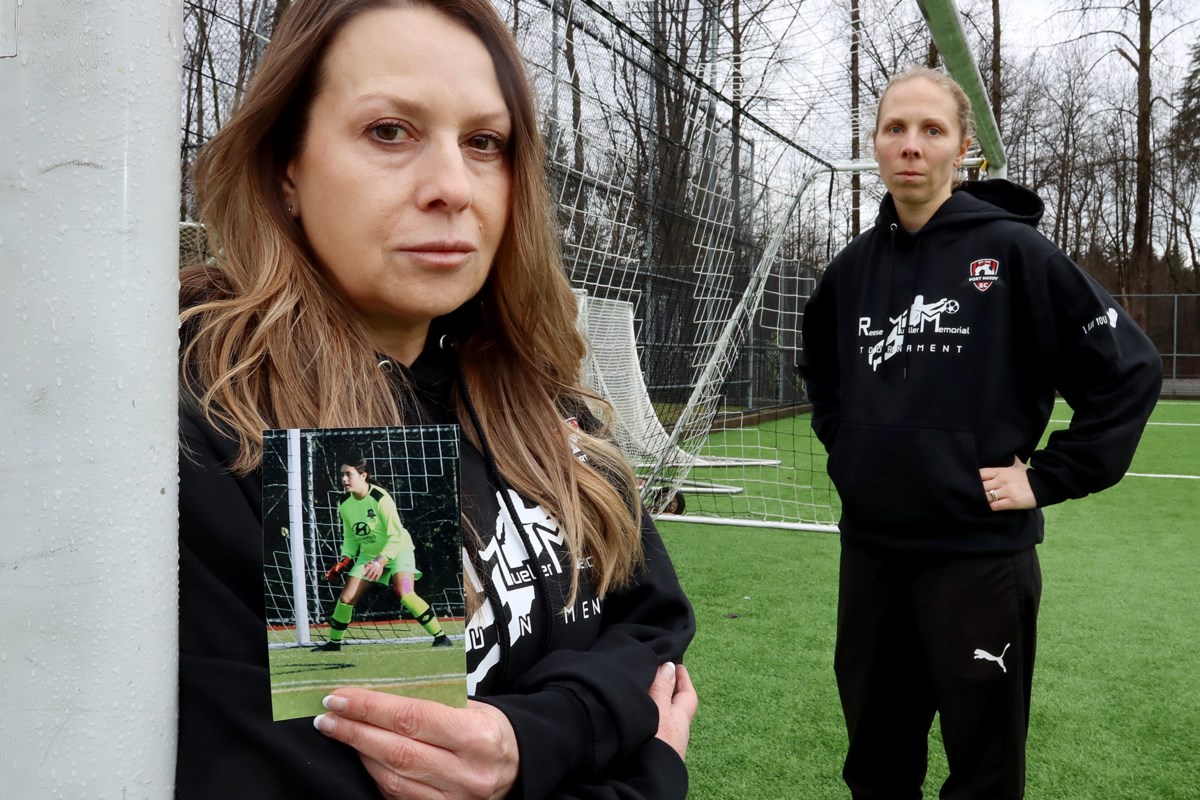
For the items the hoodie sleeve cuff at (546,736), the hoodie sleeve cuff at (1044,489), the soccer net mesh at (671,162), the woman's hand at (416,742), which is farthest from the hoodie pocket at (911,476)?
the woman's hand at (416,742)

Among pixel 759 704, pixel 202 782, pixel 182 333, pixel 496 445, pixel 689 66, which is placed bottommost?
pixel 759 704

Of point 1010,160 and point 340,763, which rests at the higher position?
point 1010,160

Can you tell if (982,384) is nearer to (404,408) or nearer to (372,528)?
(404,408)

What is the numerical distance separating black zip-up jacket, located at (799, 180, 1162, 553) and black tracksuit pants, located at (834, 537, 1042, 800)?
79 mm

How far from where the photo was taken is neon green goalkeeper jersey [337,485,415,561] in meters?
0.65

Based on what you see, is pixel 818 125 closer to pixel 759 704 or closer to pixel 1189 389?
pixel 759 704

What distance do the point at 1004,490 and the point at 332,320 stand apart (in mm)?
1683

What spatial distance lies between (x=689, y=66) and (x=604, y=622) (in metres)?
4.04

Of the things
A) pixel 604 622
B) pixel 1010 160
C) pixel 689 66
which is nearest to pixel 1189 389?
pixel 1010 160

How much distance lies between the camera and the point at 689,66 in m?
4.59

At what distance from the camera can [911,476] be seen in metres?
2.16

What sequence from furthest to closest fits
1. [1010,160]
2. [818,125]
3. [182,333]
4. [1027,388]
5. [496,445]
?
[1010,160] < [818,125] < [1027,388] < [496,445] < [182,333]

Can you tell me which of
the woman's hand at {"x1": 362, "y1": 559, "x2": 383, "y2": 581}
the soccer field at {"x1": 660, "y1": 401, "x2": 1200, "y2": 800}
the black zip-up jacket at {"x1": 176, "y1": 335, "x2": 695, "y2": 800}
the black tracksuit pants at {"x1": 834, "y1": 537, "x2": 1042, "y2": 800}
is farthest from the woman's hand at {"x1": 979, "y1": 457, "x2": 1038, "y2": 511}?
the woman's hand at {"x1": 362, "y1": 559, "x2": 383, "y2": 581}

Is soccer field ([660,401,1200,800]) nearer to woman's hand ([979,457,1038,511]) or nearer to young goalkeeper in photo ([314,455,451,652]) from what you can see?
woman's hand ([979,457,1038,511])
